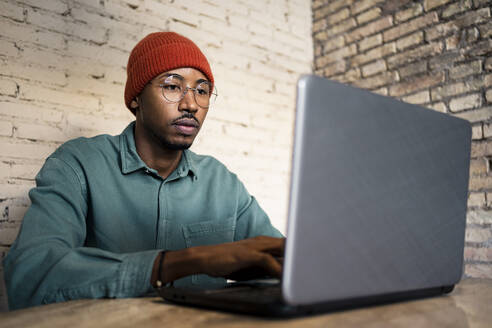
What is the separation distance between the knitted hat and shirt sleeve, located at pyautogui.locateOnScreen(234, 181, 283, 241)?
1.77 feet

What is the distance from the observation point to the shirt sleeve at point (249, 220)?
159 cm

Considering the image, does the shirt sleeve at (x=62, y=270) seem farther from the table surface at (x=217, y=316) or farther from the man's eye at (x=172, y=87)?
the man's eye at (x=172, y=87)

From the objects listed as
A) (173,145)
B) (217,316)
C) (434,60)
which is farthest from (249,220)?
(434,60)

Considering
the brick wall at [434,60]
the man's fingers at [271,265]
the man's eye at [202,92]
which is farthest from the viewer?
the brick wall at [434,60]

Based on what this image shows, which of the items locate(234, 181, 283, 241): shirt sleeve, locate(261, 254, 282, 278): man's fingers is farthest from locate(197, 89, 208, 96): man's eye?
locate(261, 254, 282, 278): man's fingers

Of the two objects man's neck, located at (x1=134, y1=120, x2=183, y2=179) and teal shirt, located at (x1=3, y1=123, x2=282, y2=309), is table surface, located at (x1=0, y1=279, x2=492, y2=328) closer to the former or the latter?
teal shirt, located at (x1=3, y1=123, x2=282, y2=309)

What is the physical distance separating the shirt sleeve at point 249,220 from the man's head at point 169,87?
330 mm

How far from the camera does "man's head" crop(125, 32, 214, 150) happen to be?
1.53m

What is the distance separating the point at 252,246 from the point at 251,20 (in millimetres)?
2164

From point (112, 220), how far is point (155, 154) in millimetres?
327

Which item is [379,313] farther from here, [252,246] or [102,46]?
[102,46]

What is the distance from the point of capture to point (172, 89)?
1.58m

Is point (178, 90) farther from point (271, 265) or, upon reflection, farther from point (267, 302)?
point (267, 302)

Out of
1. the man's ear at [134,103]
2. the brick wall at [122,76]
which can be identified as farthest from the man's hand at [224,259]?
the brick wall at [122,76]
